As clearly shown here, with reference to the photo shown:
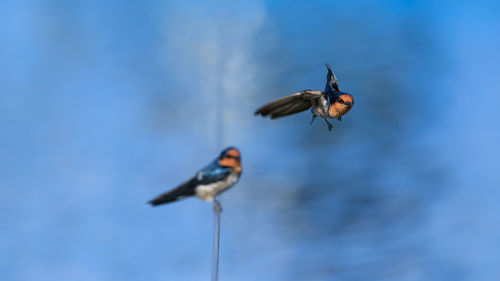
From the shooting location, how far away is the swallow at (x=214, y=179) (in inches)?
263

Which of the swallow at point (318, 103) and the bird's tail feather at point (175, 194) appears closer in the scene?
the bird's tail feather at point (175, 194)

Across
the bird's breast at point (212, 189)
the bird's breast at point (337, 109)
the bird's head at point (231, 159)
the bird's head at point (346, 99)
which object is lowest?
the bird's breast at point (212, 189)

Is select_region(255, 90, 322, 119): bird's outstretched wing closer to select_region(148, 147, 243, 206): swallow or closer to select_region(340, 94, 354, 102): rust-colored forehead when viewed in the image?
select_region(340, 94, 354, 102): rust-colored forehead

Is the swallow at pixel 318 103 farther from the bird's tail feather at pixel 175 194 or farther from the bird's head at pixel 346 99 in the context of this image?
Answer: the bird's tail feather at pixel 175 194

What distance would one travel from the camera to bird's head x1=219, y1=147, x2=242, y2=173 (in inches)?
267

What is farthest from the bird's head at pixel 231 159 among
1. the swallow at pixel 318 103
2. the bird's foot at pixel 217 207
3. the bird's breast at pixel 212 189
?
the swallow at pixel 318 103

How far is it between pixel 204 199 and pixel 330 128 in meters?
3.21

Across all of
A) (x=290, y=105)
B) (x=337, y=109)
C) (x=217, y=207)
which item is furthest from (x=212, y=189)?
(x=337, y=109)

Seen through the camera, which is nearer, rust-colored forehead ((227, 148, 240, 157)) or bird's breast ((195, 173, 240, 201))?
bird's breast ((195, 173, 240, 201))

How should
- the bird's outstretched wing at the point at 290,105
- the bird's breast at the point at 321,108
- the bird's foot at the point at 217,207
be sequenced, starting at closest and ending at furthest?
the bird's foot at the point at 217,207, the bird's outstretched wing at the point at 290,105, the bird's breast at the point at 321,108

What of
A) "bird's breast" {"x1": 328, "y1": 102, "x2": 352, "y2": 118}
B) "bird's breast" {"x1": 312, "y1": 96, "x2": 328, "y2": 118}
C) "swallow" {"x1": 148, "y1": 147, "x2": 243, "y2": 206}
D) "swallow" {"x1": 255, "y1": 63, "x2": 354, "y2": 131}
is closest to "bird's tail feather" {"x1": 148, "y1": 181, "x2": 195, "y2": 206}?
"swallow" {"x1": 148, "y1": 147, "x2": 243, "y2": 206}

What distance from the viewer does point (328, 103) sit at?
8.73 meters

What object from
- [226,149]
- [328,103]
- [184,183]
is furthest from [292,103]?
[184,183]

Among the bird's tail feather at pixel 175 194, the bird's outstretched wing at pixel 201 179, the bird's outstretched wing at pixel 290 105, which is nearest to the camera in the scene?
the bird's tail feather at pixel 175 194
